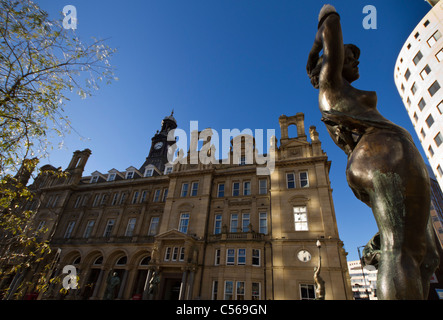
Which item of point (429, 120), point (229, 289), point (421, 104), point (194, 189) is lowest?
point (229, 289)

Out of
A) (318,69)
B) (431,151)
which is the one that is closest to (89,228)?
(318,69)

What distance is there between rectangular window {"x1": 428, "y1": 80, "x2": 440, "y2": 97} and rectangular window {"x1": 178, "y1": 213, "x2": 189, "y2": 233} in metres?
35.0

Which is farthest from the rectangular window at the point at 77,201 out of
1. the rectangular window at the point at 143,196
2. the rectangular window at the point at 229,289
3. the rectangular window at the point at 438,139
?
the rectangular window at the point at 438,139

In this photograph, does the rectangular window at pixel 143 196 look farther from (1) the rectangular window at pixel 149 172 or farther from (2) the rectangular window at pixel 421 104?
(2) the rectangular window at pixel 421 104

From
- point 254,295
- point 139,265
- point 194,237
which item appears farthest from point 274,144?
point 139,265

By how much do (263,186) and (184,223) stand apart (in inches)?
407

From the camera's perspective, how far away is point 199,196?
27203 mm

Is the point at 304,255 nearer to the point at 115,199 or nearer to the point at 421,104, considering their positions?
the point at 115,199

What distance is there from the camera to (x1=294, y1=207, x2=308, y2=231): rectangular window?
21.4 metres

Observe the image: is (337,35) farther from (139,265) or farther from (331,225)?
(139,265)

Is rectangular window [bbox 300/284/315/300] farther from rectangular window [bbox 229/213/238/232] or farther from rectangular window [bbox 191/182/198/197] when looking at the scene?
rectangular window [bbox 191/182/198/197]

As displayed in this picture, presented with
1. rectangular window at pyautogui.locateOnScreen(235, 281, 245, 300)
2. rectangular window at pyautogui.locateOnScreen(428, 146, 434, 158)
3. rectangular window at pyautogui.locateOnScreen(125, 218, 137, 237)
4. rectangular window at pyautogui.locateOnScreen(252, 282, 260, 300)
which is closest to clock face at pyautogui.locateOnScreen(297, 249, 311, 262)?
rectangular window at pyautogui.locateOnScreen(252, 282, 260, 300)

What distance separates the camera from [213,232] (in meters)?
25.2
